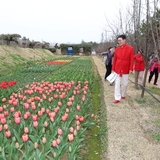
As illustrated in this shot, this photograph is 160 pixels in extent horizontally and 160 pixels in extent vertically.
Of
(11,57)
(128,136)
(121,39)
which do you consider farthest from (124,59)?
(11,57)

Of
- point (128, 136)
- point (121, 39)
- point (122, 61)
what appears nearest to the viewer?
point (128, 136)

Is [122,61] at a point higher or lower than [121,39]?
lower

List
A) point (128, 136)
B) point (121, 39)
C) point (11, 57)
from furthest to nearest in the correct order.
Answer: point (11, 57), point (121, 39), point (128, 136)

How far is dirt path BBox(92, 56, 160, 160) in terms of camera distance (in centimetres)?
350

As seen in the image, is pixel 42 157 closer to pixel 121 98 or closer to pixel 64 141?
pixel 64 141

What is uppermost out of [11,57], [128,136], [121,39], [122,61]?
[121,39]

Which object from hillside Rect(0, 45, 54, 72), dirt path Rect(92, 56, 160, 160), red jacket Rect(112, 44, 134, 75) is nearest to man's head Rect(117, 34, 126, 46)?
red jacket Rect(112, 44, 134, 75)

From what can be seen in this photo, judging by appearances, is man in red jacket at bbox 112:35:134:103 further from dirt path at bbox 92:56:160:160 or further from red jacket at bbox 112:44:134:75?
dirt path at bbox 92:56:160:160

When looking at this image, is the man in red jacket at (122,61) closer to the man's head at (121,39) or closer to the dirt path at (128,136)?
the man's head at (121,39)

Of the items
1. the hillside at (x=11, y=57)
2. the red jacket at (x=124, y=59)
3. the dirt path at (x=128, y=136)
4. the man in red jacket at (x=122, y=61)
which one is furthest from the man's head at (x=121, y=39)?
the hillside at (x=11, y=57)

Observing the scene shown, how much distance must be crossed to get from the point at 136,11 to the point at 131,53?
3387 mm

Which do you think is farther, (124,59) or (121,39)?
(124,59)

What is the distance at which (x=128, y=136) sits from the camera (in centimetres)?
416

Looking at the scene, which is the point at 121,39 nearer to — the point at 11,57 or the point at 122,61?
the point at 122,61
